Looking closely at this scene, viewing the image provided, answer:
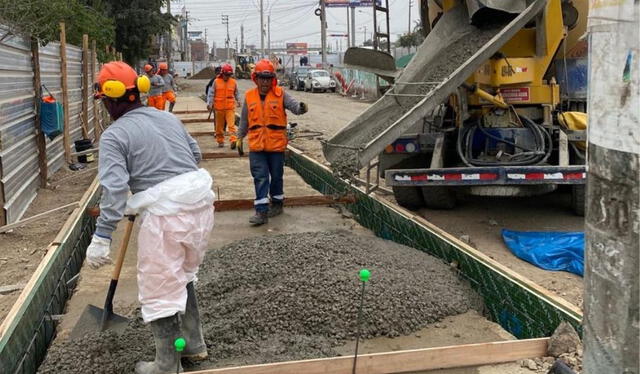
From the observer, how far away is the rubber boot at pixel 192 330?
362 cm

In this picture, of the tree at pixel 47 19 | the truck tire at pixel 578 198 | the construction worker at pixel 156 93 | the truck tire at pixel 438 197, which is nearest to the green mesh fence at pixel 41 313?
the truck tire at pixel 438 197

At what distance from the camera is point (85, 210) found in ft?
22.7

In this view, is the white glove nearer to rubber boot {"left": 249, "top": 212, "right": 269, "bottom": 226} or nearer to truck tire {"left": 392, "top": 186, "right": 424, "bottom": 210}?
rubber boot {"left": 249, "top": 212, "right": 269, "bottom": 226}

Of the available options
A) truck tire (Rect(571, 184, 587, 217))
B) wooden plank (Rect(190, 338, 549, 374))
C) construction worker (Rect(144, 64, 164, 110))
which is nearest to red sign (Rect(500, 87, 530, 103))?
truck tire (Rect(571, 184, 587, 217))

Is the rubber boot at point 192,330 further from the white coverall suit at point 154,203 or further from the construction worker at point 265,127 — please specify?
the construction worker at point 265,127

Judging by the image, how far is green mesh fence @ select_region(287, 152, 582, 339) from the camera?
396cm

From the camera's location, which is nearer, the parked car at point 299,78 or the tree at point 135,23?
the tree at point 135,23

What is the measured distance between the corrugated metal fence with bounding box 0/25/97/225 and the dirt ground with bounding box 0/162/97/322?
0.57 feet

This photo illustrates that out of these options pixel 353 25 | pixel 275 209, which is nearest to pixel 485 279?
pixel 275 209

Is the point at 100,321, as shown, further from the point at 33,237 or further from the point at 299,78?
the point at 299,78

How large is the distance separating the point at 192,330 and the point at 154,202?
0.84m

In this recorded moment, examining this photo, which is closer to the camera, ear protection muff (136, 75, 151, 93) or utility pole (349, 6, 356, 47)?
ear protection muff (136, 75, 151, 93)

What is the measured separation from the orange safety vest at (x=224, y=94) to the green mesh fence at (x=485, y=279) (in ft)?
19.4

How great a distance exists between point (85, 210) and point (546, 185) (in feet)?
15.9
